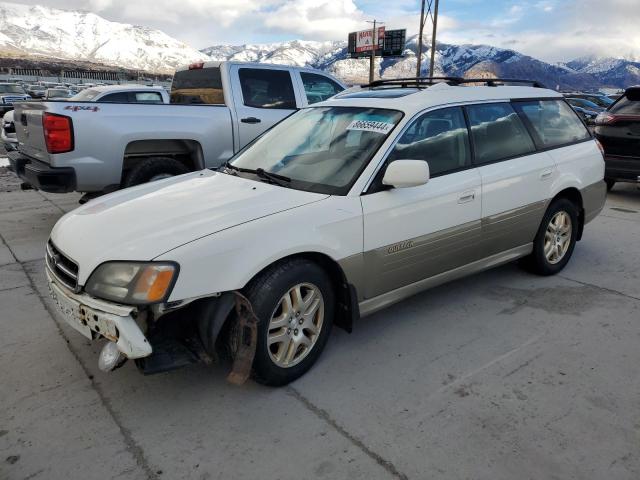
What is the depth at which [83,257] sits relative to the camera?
107 inches

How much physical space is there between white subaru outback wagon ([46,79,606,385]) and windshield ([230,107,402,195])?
0.05ft

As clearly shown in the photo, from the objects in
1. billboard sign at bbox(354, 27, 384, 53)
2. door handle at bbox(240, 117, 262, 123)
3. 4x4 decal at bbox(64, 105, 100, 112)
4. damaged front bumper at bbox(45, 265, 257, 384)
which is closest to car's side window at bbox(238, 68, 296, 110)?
door handle at bbox(240, 117, 262, 123)

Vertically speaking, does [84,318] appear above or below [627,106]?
below

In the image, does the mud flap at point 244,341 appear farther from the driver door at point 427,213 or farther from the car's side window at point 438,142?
the car's side window at point 438,142

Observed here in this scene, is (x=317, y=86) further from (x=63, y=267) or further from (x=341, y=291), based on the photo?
(x=63, y=267)

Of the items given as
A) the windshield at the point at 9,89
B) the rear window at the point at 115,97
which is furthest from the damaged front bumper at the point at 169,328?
the windshield at the point at 9,89

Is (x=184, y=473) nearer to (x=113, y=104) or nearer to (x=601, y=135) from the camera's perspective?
(x=113, y=104)

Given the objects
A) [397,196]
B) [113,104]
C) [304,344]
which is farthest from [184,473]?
[113,104]


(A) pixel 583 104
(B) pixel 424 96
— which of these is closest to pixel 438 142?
(B) pixel 424 96

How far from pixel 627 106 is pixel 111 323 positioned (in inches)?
314

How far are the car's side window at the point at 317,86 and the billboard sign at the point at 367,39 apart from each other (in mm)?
47805

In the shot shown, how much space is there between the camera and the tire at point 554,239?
177 inches

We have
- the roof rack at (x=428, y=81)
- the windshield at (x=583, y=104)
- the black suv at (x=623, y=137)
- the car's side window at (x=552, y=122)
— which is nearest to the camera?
the roof rack at (x=428, y=81)

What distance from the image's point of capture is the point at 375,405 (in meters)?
2.84
